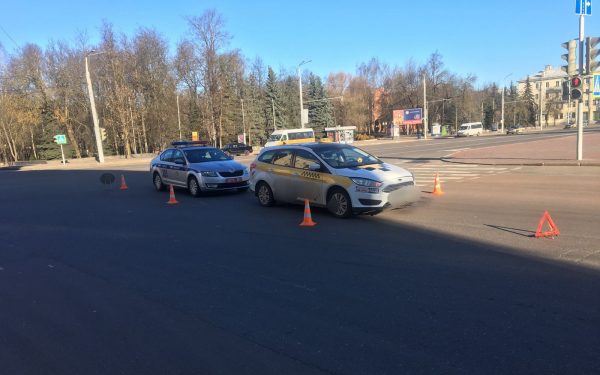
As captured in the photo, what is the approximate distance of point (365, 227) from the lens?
8.39 meters

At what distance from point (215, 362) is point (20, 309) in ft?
9.34

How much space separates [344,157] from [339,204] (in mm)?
1246

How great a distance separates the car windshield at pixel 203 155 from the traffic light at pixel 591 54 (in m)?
14.6

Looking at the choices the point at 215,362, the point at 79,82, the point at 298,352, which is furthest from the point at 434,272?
the point at 79,82

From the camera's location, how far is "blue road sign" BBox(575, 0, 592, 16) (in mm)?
17562

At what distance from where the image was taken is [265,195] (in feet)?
37.0

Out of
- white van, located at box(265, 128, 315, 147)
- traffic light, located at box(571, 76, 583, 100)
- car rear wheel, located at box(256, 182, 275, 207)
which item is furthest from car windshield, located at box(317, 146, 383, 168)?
white van, located at box(265, 128, 315, 147)

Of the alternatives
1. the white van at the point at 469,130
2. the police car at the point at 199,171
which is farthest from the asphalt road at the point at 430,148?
the white van at the point at 469,130

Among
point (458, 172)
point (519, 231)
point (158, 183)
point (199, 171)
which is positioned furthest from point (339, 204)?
point (458, 172)

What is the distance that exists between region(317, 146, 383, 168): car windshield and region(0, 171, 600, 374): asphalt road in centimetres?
163

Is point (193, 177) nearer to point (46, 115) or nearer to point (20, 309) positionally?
point (20, 309)

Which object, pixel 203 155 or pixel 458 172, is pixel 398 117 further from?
pixel 203 155

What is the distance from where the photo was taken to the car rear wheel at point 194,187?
1401 cm

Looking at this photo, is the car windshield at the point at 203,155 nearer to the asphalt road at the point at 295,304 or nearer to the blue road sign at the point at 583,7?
the asphalt road at the point at 295,304
